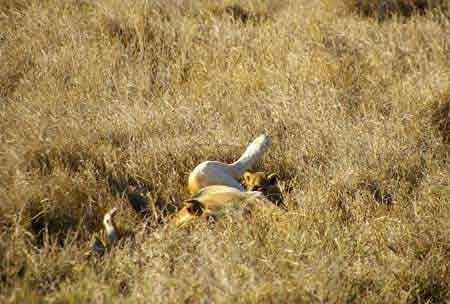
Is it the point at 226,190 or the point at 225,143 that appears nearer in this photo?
the point at 226,190

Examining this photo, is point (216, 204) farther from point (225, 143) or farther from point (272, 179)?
point (225, 143)

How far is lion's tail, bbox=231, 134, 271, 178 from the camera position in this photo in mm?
3947

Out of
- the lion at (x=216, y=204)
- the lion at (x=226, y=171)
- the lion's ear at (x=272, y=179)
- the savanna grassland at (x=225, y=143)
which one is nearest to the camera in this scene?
the savanna grassland at (x=225, y=143)

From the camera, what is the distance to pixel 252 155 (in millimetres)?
4027

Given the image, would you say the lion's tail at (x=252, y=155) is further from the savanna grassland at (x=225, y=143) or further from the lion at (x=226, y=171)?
the savanna grassland at (x=225, y=143)

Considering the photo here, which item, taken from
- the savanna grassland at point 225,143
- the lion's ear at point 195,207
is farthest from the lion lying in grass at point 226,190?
the savanna grassland at point 225,143

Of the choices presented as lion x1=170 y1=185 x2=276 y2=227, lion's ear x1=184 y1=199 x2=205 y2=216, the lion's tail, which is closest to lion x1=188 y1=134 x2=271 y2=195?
the lion's tail

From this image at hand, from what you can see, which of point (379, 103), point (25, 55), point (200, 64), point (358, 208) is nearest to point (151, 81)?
point (200, 64)

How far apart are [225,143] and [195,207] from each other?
0.95 metres

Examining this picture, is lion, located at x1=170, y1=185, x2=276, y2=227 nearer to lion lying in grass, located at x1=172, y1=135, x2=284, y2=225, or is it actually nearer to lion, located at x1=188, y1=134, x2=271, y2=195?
lion lying in grass, located at x1=172, y1=135, x2=284, y2=225

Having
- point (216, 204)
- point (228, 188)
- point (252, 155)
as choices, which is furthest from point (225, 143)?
point (216, 204)

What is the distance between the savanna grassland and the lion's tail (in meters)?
0.17

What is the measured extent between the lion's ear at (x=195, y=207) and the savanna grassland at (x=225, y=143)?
154 millimetres

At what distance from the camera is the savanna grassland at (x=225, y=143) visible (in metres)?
2.80
